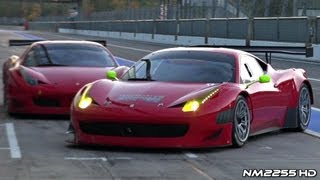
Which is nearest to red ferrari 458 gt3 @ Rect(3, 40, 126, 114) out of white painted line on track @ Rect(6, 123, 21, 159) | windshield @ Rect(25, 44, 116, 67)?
windshield @ Rect(25, 44, 116, 67)

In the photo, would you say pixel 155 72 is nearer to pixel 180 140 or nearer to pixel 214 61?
pixel 214 61

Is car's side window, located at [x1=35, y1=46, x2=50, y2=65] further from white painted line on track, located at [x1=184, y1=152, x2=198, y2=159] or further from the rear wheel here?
white painted line on track, located at [x1=184, y1=152, x2=198, y2=159]

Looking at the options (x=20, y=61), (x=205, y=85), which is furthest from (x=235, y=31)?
(x=205, y=85)

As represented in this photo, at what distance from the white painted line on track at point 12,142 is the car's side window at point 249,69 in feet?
9.52

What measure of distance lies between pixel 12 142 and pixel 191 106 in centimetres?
234

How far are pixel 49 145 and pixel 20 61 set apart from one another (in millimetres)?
3777

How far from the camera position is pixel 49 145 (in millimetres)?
8602

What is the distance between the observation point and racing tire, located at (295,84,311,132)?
1020cm

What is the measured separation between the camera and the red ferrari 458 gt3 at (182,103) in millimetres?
7969

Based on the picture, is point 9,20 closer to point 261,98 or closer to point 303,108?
point 303,108

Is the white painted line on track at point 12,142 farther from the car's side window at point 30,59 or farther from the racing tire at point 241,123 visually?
the racing tire at point 241,123

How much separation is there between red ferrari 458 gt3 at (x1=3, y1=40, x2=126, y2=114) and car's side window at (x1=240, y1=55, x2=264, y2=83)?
2.64m

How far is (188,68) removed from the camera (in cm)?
902

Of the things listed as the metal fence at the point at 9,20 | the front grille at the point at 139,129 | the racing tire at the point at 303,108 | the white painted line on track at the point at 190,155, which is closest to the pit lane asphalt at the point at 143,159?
the white painted line on track at the point at 190,155
